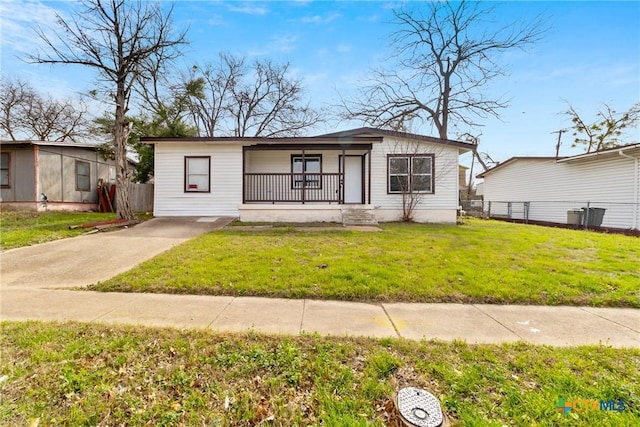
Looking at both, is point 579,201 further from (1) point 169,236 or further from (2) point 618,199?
(1) point 169,236

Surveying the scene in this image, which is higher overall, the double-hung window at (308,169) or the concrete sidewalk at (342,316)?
the double-hung window at (308,169)

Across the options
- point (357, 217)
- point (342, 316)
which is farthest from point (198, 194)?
point (342, 316)

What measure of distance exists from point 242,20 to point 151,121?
11779 mm

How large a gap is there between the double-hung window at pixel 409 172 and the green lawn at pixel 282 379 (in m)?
9.49

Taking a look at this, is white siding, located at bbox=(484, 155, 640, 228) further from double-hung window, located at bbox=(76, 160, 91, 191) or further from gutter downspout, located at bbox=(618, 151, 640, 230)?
double-hung window, located at bbox=(76, 160, 91, 191)

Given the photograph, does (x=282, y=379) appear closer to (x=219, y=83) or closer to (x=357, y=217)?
(x=357, y=217)

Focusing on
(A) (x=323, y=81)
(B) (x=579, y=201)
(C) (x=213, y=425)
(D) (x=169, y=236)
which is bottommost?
(C) (x=213, y=425)

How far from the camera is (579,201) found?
45.5 feet

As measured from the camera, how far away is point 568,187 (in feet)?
48.3

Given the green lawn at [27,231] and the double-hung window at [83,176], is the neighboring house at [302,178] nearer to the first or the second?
the green lawn at [27,231]

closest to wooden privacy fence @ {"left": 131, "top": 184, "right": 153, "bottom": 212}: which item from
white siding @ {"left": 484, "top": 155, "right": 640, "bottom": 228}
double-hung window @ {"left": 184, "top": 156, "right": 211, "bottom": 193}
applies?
double-hung window @ {"left": 184, "top": 156, "right": 211, "bottom": 193}

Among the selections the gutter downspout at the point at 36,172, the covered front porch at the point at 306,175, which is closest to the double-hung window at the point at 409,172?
the covered front porch at the point at 306,175

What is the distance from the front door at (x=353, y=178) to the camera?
41.1 feet

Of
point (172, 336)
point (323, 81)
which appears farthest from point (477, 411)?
point (323, 81)
